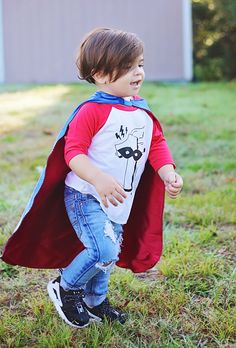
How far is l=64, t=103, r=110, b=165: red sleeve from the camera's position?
2.38 meters

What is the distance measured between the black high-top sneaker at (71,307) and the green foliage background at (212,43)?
13.6m

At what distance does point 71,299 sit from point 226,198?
2.33 m

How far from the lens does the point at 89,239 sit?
8.06ft

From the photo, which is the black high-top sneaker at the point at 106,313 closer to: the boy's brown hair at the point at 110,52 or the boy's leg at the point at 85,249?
the boy's leg at the point at 85,249

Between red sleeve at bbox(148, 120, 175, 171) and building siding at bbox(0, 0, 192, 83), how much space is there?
13366 millimetres

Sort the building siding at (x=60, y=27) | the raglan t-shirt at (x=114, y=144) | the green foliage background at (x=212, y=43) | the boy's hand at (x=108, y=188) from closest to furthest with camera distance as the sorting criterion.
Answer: the boy's hand at (x=108, y=188) < the raglan t-shirt at (x=114, y=144) < the building siding at (x=60, y=27) < the green foliage background at (x=212, y=43)

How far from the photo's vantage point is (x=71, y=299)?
8.50 feet

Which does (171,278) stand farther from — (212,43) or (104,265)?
(212,43)

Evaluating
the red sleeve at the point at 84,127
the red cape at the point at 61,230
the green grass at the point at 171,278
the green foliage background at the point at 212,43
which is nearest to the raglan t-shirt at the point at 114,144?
the red sleeve at the point at 84,127

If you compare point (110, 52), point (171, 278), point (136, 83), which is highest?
point (110, 52)

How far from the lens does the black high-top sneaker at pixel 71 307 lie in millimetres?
2570

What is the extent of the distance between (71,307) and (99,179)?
0.61 metres

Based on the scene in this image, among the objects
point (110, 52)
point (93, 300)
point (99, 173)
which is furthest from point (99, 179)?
point (93, 300)

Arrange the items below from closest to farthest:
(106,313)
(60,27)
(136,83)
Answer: (136,83) < (106,313) < (60,27)
